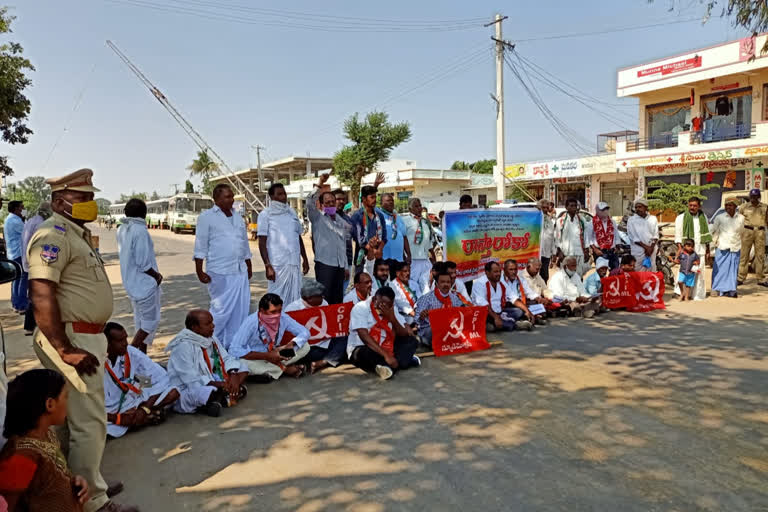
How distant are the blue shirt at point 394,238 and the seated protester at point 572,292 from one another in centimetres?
235

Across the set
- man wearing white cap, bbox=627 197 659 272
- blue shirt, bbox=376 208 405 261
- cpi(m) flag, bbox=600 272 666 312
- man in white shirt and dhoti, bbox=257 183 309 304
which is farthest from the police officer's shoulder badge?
man wearing white cap, bbox=627 197 659 272

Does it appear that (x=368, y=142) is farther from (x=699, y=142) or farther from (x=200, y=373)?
(x=200, y=373)

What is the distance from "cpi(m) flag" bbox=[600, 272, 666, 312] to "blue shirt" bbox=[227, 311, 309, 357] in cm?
503

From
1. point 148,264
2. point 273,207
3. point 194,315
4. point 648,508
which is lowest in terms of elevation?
point 648,508

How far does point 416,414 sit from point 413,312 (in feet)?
8.05

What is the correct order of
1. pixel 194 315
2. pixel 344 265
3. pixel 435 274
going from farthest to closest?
pixel 435 274 < pixel 344 265 < pixel 194 315

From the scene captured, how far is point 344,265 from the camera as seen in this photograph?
6.45m

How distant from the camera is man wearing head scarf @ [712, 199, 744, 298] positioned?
924 cm

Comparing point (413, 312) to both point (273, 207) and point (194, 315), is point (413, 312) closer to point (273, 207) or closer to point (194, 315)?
point (273, 207)

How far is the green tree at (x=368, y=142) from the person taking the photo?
3603cm

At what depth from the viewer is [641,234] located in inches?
360

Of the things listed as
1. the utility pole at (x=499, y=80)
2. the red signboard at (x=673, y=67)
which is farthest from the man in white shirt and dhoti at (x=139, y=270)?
the red signboard at (x=673, y=67)

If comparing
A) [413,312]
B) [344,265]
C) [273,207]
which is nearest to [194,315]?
[273,207]

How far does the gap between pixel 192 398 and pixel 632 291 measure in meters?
6.65
